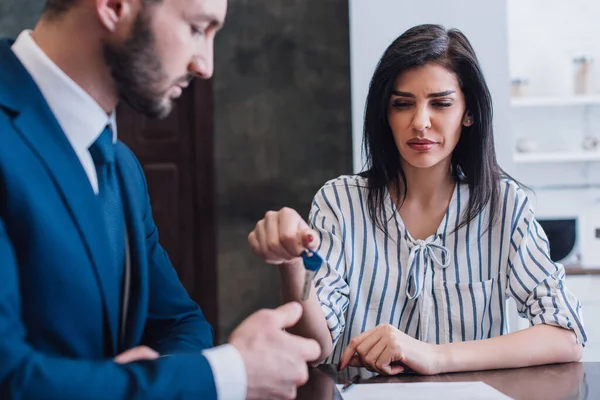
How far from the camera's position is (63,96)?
989mm

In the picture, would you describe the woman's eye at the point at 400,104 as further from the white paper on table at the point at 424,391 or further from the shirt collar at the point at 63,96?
the shirt collar at the point at 63,96

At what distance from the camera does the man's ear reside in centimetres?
96

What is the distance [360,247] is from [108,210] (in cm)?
89

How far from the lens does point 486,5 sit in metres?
2.73

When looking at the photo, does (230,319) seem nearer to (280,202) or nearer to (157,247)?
(280,202)

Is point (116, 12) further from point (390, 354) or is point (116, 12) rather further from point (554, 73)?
point (554, 73)

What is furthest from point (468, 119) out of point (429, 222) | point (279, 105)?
point (279, 105)

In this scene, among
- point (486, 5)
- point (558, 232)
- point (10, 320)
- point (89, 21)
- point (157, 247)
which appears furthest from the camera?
point (558, 232)

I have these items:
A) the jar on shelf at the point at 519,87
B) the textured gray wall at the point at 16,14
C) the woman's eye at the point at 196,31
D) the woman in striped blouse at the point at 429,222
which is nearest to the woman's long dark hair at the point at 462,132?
the woman in striped blouse at the point at 429,222

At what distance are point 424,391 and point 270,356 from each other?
1.27 feet

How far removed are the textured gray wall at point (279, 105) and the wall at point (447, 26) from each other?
891 millimetres

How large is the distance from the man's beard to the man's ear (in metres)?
0.01

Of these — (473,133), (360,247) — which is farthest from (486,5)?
(360,247)

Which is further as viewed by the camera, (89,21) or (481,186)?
(481,186)
